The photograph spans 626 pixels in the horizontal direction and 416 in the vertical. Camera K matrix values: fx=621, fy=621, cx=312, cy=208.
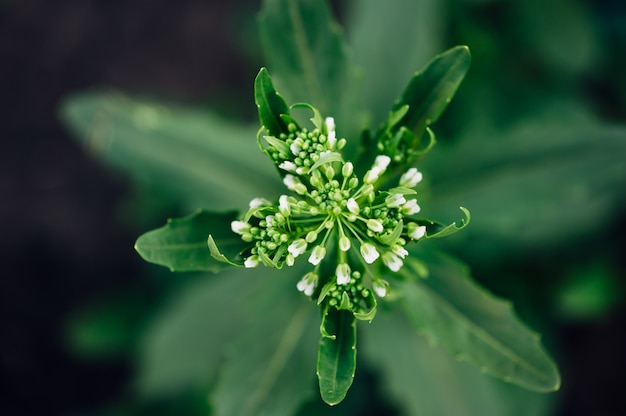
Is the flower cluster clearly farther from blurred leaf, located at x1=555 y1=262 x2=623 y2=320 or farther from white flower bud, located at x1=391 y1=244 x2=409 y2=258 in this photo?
blurred leaf, located at x1=555 y1=262 x2=623 y2=320

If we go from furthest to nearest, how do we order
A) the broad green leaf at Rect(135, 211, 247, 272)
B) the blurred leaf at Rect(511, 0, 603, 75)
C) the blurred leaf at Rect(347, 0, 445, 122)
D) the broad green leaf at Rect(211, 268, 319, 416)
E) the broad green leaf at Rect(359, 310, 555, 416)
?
the blurred leaf at Rect(511, 0, 603, 75) < the blurred leaf at Rect(347, 0, 445, 122) < the broad green leaf at Rect(359, 310, 555, 416) < the broad green leaf at Rect(211, 268, 319, 416) < the broad green leaf at Rect(135, 211, 247, 272)

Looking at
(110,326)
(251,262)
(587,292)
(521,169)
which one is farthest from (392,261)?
(110,326)

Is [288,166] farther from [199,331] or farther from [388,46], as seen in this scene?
[199,331]

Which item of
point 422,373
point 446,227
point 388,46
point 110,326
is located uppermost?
point 388,46

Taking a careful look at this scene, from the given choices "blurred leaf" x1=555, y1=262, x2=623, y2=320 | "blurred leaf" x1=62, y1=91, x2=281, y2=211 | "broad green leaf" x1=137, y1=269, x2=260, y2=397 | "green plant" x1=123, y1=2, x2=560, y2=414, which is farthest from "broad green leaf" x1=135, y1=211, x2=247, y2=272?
"blurred leaf" x1=555, y1=262, x2=623, y2=320

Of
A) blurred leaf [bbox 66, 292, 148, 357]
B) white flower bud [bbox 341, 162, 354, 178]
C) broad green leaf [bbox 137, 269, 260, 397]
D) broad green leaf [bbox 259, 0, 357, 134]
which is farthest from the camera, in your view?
blurred leaf [bbox 66, 292, 148, 357]

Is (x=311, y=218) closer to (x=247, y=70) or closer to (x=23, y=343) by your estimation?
(x=247, y=70)

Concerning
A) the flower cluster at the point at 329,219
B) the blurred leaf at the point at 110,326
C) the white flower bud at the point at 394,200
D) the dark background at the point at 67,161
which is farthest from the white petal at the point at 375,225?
the dark background at the point at 67,161
